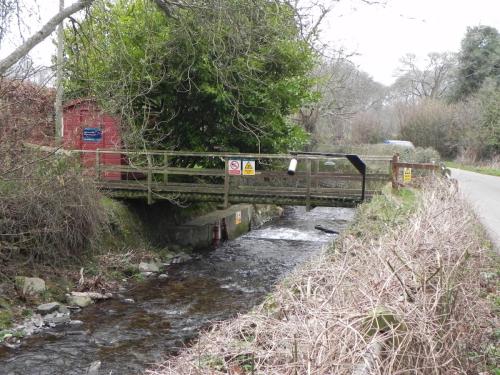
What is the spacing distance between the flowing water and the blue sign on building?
15.4ft

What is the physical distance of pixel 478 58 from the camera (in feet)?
135

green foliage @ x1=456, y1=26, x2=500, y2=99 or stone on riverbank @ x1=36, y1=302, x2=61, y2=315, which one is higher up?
green foliage @ x1=456, y1=26, x2=500, y2=99

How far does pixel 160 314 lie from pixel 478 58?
39149 millimetres

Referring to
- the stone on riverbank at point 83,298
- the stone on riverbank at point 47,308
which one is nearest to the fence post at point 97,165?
the stone on riverbank at point 83,298

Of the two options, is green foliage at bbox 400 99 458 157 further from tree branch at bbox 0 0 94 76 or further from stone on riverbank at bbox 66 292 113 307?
tree branch at bbox 0 0 94 76

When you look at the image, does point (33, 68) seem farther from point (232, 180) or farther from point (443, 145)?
point (443, 145)

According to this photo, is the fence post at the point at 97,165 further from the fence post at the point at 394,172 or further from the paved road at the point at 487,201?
the paved road at the point at 487,201

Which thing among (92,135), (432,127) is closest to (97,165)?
(92,135)

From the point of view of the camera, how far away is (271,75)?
16.7m

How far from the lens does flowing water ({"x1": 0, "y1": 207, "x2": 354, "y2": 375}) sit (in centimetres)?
762

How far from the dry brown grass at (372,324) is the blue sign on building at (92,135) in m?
11.6

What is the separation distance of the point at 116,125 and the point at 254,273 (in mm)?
5664

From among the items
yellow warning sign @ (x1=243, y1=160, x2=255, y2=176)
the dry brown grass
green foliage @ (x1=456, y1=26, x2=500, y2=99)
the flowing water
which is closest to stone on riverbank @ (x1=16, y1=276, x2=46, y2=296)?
the flowing water

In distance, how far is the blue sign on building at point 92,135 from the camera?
1553 cm
